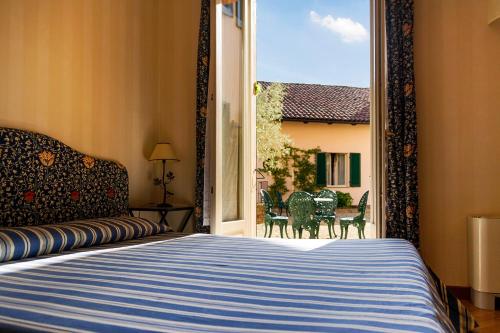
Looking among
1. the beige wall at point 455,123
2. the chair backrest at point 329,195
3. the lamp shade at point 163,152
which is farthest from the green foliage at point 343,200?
the lamp shade at point 163,152

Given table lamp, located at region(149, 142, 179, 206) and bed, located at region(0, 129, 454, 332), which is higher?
table lamp, located at region(149, 142, 179, 206)

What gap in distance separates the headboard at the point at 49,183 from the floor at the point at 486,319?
→ 2.77m

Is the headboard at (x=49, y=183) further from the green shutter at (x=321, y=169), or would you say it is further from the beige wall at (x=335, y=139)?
the green shutter at (x=321, y=169)

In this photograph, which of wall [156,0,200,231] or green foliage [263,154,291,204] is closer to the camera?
wall [156,0,200,231]

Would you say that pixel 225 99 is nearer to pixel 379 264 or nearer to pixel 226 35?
pixel 226 35

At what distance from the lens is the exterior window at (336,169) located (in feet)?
40.1

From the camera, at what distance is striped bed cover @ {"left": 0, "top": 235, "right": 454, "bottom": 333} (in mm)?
1196

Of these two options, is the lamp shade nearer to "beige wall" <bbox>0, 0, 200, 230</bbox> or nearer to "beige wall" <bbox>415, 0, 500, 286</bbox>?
"beige wall" <bbox>0, 0, 200, 230</bbox>

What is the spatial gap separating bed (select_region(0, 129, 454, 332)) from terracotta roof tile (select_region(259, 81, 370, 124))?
9153mm

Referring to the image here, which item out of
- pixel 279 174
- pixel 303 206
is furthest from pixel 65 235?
pixel 279 174

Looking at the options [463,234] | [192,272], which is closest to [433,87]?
[463,234]

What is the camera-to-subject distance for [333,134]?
12.2 meters

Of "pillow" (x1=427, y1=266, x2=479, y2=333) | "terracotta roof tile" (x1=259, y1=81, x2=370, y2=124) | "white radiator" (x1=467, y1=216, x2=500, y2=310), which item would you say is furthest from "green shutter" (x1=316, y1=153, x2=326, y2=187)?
"pillow" (x1=427, y1=266, x2=479, y2=333)

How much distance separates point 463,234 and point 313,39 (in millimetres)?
9504
